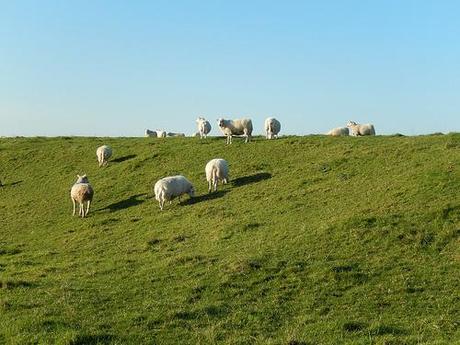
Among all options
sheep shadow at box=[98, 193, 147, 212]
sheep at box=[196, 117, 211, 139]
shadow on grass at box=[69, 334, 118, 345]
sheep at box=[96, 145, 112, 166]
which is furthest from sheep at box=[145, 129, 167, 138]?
shadow on grass at box=[69, 334, 118, 345]

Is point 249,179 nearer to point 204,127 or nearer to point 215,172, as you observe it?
point 215,172

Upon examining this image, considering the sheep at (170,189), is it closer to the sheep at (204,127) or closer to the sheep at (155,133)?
the sheep at (204,127)

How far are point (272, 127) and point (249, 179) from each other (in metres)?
12.5

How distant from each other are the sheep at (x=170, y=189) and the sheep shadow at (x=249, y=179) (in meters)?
3.08

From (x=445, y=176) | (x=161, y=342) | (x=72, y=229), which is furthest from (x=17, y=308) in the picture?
(x=445, y=176)

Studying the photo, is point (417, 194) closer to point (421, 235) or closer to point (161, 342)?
point (421, 235)

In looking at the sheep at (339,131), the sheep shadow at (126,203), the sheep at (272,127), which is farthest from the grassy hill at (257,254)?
the sheep at (339,131)

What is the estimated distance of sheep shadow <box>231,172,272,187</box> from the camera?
30.7 meters

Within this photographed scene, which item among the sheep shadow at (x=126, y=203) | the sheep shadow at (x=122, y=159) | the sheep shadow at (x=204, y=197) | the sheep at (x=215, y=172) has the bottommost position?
the sheep shadow at (x=126, y=203)

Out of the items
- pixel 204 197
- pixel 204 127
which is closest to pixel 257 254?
pixel 204 197

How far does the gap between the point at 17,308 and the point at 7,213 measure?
1924 centimetres

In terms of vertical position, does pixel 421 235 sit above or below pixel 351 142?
below

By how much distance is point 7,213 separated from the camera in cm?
3198

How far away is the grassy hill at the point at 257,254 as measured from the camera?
12.9 metres
